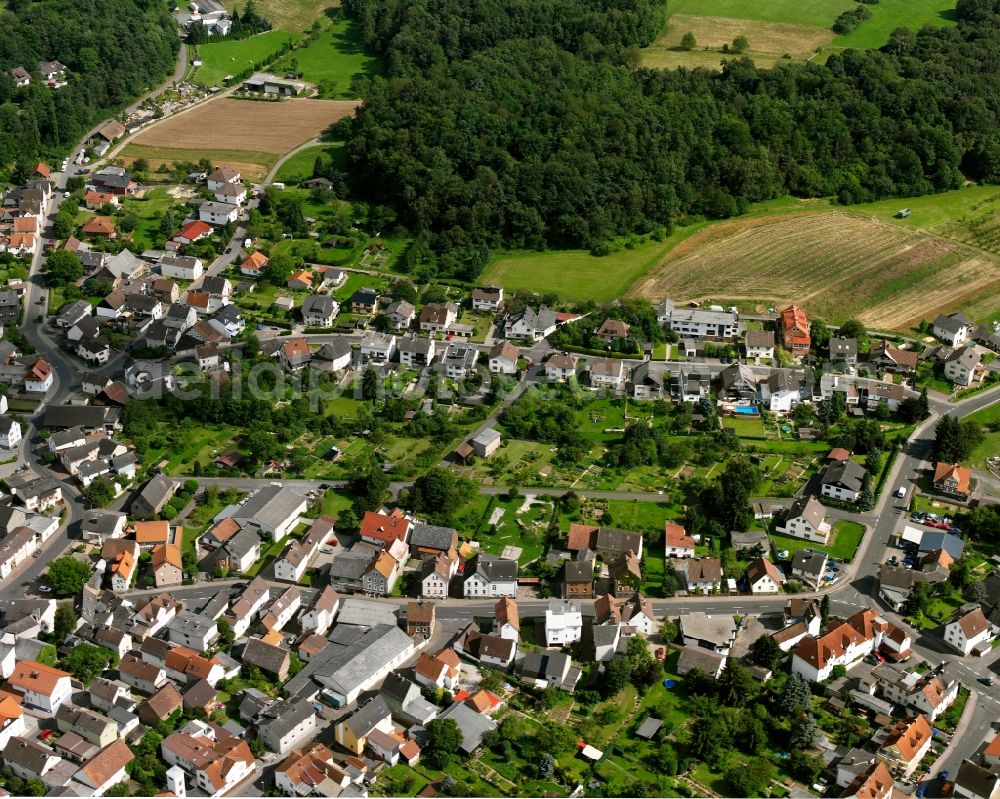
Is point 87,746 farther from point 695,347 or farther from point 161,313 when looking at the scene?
point 695,347

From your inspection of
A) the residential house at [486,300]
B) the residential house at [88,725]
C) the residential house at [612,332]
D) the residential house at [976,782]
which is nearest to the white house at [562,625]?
the residential house at [976,782]

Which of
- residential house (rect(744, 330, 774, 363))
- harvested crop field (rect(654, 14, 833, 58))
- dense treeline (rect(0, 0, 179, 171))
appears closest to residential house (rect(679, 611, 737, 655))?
residential house (rect(744, 330, 774, 363))

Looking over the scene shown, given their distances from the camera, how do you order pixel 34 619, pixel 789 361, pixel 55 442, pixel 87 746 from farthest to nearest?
pixel 789 361
pixel 55 442
pixel 34 619
pixel 87 746

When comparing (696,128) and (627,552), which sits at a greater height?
(696,128)

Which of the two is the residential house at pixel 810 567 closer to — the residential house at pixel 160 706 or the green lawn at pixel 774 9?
the residential house at pixel 160 706

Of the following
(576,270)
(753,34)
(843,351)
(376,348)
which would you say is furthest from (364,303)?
(753,34)

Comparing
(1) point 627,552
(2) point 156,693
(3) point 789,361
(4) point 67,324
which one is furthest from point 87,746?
(3) point 789,361

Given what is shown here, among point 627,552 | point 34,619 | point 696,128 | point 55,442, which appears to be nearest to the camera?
point 34,619

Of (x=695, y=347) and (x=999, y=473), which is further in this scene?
(x=695, y=347)
